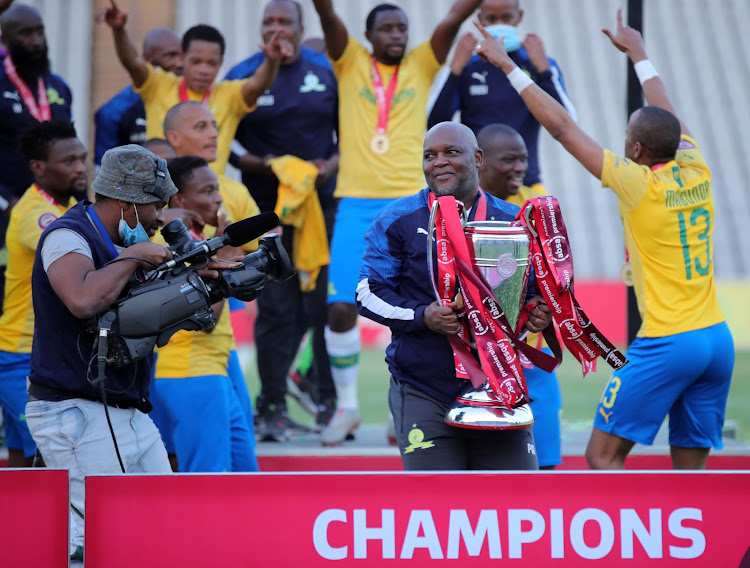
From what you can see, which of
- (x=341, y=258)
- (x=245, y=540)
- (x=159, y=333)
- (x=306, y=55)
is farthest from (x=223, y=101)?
(x=245, y=540)

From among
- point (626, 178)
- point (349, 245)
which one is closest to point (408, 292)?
point (626, 178)

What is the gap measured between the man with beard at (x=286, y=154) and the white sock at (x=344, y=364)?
44cm

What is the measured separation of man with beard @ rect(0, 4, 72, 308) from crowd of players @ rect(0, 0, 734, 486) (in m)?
0.01

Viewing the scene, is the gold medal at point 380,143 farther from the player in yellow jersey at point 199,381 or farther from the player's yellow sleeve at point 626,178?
the player's yellow sleeve at point 626,178

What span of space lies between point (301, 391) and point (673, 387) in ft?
11.5

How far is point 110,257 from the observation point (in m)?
3.80

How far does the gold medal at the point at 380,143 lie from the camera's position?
6480 mm

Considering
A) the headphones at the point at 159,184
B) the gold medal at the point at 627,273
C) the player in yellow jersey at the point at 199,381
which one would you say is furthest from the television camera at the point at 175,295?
the gold medal at the point at 627,273

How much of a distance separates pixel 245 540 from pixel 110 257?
1.27m

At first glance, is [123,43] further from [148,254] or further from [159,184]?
[148,254]

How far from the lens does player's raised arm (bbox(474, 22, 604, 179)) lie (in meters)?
4.60

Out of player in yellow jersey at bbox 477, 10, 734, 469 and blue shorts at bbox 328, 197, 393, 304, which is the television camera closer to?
player in yellow jersey at bbox 477, 10, 734, 469

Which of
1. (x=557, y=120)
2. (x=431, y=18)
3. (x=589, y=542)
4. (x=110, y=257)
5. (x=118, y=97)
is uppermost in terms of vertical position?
(x=431, y=18)

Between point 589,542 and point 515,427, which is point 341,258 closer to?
point 515,427
